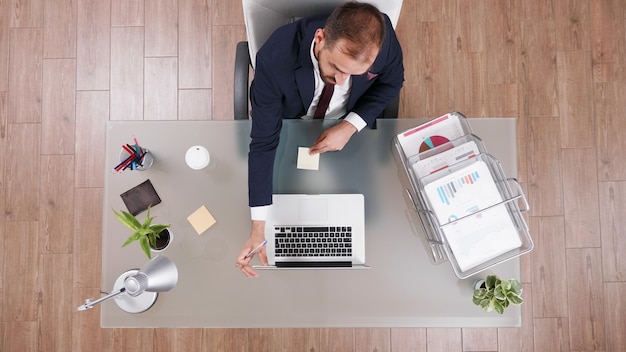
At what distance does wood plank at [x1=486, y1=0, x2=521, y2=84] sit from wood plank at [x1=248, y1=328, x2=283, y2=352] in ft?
5.35

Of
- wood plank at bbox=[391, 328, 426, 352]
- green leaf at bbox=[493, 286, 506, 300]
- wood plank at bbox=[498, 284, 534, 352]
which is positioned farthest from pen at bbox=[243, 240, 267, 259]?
wood plank at bbox=[498, 284, 534, 352]

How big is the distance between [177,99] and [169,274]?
1.26 metres

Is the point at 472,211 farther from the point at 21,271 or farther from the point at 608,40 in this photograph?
the point at 21,271

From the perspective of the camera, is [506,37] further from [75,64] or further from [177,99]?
[75,64]

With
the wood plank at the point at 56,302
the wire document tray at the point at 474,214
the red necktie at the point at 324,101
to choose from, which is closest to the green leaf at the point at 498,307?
the wire document tray at the point at 474,214

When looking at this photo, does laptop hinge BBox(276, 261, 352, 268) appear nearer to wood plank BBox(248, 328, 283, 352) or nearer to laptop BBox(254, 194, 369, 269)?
laptop BBox(254, 194, 369, 269)

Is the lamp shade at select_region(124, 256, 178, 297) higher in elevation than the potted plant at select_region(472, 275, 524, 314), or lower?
higher

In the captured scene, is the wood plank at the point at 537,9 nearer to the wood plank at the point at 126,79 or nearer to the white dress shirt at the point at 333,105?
the white dress shirt at the point at 333,105

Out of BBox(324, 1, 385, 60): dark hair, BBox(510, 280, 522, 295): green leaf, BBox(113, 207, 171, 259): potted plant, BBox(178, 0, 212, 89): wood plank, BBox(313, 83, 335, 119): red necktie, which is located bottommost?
BBox(510, 280, 522, 295): green leaf

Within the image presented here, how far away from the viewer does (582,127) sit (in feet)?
7.34

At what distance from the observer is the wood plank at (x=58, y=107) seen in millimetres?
2283

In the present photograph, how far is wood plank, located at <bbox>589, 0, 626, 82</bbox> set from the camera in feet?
7.40

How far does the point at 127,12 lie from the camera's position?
7.61ft

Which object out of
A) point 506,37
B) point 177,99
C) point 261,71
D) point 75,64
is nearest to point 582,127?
point 506,37
